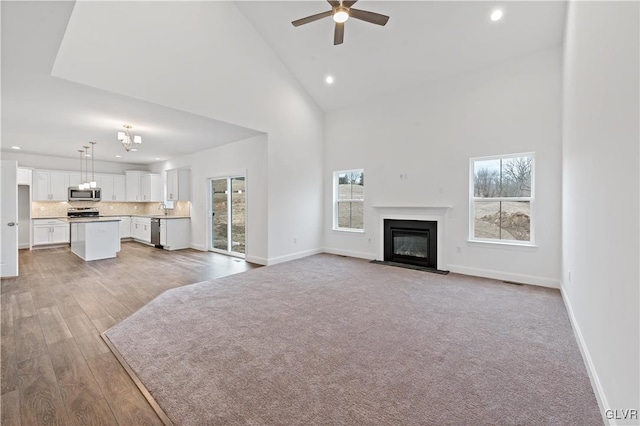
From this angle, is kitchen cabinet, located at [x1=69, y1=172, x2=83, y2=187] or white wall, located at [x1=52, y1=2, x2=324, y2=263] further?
kitchen cabinet, located at [x1=69, y1=172, x2=83, y2=187]

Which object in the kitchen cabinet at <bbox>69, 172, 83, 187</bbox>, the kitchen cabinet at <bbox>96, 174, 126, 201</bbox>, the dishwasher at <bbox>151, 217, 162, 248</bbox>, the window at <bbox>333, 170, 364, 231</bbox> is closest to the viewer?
the window at <bbox>333, 170, 364, 231</bbox>

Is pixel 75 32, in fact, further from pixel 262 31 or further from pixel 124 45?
pixel 262 31

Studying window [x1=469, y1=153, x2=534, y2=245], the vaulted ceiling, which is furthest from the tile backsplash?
window [x1=469, y1=153, x2=534, y2=245]

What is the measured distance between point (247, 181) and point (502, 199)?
4.98 metres

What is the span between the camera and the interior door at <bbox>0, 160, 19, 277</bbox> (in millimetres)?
4691

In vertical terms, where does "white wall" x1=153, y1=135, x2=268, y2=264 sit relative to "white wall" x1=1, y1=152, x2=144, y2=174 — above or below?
below

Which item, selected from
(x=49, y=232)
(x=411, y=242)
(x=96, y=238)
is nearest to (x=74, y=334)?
(x=96, y=238)

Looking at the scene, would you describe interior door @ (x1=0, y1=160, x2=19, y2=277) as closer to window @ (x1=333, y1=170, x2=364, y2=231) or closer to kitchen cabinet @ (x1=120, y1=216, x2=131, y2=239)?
kitchen cabinet @ (x1=120, y1=216, x2=131, y2=239)

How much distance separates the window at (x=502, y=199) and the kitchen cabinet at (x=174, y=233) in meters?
7.23

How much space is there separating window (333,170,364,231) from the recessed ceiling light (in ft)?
11.3

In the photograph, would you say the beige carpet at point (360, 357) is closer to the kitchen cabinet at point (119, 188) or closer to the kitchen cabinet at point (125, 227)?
the kitchen cabinet at point (125, 227)

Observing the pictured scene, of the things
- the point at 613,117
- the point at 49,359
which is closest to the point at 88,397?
the point at 49,359

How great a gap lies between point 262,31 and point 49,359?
18.6 ft

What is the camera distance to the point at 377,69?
18.2ft
